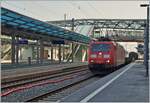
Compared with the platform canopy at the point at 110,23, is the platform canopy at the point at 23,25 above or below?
below

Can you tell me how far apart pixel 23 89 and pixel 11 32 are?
42.6 feet

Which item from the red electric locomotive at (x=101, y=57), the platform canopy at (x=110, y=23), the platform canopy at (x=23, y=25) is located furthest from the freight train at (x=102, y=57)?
the platform canopy at (x=110, y=23)

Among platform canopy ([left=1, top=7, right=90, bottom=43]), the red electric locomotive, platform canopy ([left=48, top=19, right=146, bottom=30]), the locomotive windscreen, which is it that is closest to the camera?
platform canopy ([left=1, top=7, right=90, bottom=43])

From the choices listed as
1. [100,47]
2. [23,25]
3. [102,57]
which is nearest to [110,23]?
[100,47]

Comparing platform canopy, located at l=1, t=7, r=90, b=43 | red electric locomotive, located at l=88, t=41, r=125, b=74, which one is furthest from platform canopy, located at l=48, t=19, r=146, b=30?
red electric locomotive, located at l=88, t=41, r=125, b=74

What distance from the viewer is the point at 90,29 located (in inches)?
3332

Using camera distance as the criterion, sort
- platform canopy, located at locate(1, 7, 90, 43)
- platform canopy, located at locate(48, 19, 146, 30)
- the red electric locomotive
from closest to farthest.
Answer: platform canopy, located at locate(1, 7, 90, 43) → the red electric locomotive → platform canopy, located at locate(48, 19, 146, 30)

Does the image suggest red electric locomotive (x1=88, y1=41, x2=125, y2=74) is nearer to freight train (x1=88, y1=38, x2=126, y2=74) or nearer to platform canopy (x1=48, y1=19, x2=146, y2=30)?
freight train (x1=88, y1=38, x2=126, y2=74)

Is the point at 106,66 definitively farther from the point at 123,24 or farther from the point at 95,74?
the point at 123,24

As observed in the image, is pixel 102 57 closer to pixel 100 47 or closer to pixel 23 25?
pixel 100 47

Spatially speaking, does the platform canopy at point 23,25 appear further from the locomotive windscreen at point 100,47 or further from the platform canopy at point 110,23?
the platform canopy at point 110,23

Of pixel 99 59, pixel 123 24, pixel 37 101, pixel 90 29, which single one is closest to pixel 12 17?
pixel 99 59

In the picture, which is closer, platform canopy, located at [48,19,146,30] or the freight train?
the freight train

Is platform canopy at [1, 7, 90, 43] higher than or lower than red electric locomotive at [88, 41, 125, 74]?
higher
